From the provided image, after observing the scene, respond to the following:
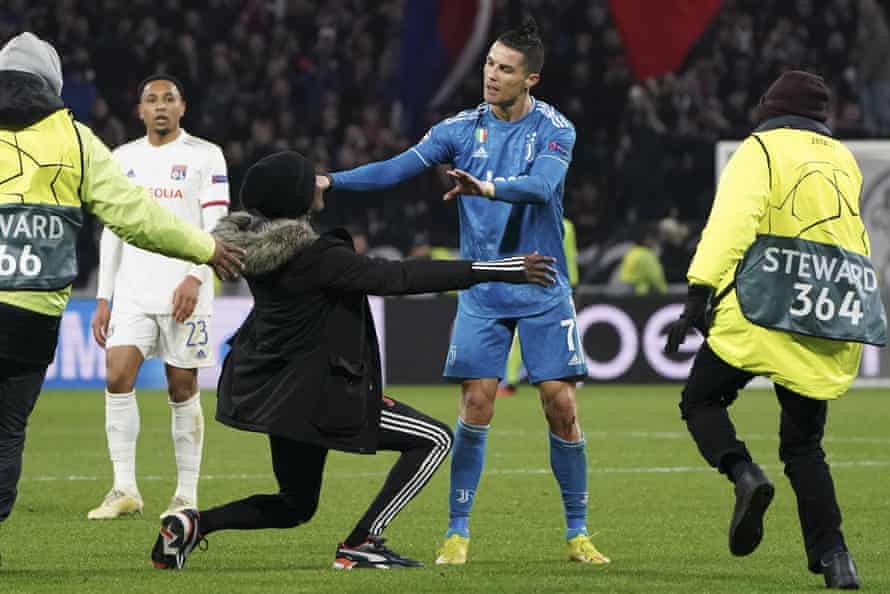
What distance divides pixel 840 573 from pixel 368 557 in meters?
1.89

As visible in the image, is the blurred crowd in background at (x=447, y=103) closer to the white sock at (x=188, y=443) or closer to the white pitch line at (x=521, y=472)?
the white pitch line at (x=521, y=472)

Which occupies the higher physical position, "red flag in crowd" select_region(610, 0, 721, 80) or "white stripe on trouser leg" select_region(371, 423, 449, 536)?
"red flag in crowd" select_region(610, 0, 721, 80)

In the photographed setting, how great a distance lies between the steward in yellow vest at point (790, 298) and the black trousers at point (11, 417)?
8.09 feet

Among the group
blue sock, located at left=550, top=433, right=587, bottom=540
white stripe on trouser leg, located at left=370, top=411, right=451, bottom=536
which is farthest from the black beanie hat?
blue sock, located at left=550, top=433, right=587, bottom=540

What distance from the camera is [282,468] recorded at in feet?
24.2

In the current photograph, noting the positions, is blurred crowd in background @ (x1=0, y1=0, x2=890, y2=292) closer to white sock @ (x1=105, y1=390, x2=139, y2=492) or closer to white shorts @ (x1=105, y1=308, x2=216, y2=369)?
white sock @ (x1=105, y1=390, x2=139, y2=492)

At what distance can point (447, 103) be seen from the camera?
90.2 ft

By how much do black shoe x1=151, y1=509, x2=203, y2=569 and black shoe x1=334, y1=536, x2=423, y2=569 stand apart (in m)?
0.60

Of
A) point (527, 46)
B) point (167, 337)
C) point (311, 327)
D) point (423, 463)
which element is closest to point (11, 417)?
point (311, 327)

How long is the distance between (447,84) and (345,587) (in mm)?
20237

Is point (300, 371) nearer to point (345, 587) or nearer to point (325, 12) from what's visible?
point (345, 587)

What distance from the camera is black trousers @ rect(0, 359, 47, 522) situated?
7.07 metres

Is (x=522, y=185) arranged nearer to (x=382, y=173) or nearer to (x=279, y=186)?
(x=382, y=173)

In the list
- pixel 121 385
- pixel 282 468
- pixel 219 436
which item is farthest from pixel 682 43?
pixel 282 468
